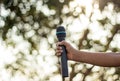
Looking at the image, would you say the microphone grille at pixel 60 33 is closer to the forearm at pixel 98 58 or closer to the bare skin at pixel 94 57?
the bare skin at pixel 94 57

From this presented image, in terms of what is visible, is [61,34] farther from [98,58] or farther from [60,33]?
[98,58]

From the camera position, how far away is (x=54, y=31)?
19000 millimetres

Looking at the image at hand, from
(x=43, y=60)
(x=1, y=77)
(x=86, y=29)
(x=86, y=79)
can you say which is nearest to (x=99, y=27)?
(x=86, y=29)

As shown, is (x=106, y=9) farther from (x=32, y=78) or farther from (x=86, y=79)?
(x=32, y=78)

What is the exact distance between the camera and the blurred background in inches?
727

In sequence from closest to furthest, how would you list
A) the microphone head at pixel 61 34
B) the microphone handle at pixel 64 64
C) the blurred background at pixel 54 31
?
the microphone handle at pixel 64 64 < the microphone head at pixel 61 34 < the blurred background at pixel 54 31

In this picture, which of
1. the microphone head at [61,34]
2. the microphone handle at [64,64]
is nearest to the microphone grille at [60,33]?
the microphone head at [61,34]

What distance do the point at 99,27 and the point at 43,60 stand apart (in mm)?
4134

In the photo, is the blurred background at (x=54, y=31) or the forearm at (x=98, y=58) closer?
the forearm at (x=98, y=58)

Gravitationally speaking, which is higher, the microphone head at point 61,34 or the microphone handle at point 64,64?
the microphone head at point 61,34

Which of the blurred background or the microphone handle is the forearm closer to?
the microphone handle

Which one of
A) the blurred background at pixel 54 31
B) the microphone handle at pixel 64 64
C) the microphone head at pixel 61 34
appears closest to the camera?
the microphone handle at pixel 64 64

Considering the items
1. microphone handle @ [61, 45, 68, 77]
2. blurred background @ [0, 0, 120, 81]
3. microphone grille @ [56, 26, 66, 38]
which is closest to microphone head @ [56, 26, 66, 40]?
microphone grille @ [56, 26, 66, 38]

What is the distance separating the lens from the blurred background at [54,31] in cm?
1847
